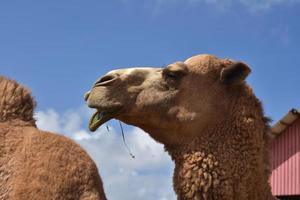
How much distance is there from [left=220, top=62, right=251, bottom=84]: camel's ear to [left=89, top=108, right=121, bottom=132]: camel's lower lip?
892mm

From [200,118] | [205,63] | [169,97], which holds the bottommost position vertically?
[200,118]

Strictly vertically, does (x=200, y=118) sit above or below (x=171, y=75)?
below

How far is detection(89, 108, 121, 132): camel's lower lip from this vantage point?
430cm

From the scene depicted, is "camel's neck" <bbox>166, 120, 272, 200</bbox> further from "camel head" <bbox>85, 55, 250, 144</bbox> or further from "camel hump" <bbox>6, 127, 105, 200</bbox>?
"camel hump" <bbox>6, 127, 105, 200</bbox>

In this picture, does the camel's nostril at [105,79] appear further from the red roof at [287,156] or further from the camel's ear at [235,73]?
the red roof at [287,156]

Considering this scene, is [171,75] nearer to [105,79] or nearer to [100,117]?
[105,79]

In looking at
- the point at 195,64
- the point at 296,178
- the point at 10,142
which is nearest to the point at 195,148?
the point at 195,64

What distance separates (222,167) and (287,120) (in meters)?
14.5

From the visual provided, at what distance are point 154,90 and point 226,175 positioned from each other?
2.81 feet

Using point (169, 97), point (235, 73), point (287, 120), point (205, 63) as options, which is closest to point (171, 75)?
point (169, 97)

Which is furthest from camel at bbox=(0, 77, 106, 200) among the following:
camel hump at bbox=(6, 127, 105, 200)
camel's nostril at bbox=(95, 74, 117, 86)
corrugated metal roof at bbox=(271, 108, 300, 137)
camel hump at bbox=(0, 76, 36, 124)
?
corrugated metal roof at bbox=(271, 108, 300, 137)

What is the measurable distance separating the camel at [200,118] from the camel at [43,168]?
346mm

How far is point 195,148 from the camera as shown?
4.30 metres

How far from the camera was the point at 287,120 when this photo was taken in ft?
59.6
